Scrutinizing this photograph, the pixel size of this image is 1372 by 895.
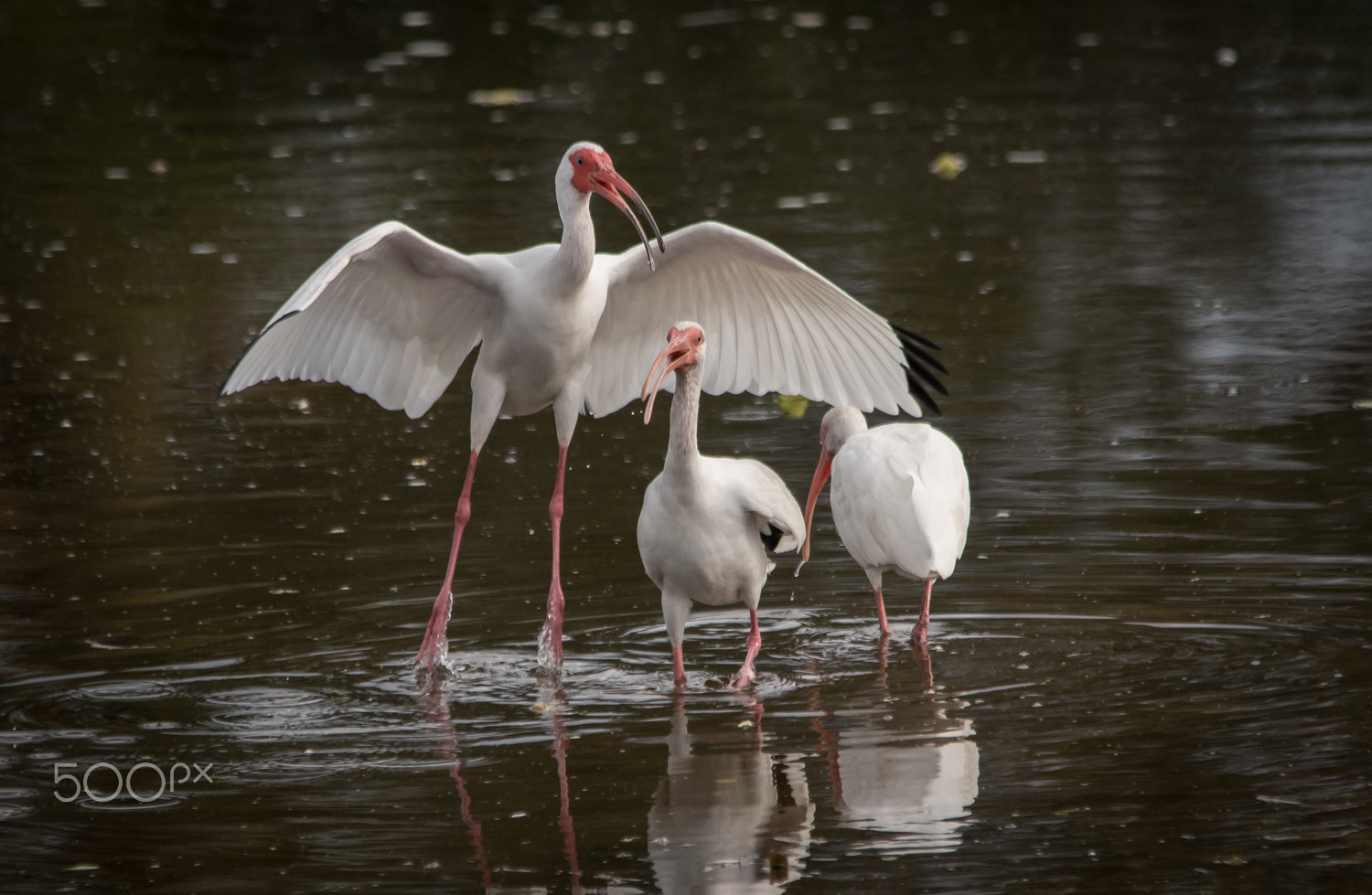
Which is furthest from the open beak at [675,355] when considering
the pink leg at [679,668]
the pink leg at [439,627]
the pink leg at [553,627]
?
the pink leg at [439,627]

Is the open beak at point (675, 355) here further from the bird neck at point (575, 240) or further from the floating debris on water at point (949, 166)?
the floating debris on water at point (949, 166)

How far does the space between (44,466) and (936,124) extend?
37.6 feet

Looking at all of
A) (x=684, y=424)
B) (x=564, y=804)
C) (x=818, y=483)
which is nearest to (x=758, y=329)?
(x=818, y=483)

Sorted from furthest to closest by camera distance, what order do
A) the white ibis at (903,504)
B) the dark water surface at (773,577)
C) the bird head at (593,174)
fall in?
1. the bird head at (593,174)
2. the white ibis at (903,504)
3. the dark water surface at (773,577)

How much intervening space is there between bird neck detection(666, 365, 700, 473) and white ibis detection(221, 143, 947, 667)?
596mm

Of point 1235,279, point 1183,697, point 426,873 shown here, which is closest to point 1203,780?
point 1183,697

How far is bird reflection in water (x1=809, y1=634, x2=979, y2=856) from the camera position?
553 cm

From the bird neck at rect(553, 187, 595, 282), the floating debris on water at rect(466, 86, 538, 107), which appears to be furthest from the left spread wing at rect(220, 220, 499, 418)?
the floating debris on water at rect(466, 86, 538, 107)

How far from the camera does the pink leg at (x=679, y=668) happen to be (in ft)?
23.3

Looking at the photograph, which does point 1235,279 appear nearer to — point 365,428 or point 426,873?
point 365,428

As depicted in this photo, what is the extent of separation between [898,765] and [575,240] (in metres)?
2.65

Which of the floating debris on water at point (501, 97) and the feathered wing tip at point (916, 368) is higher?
the floating debris on water at point (501, 97)

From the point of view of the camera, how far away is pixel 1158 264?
13938mm

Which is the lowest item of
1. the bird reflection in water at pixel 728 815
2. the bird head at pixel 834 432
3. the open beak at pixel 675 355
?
the bird reflection in water at pixel 728 815
